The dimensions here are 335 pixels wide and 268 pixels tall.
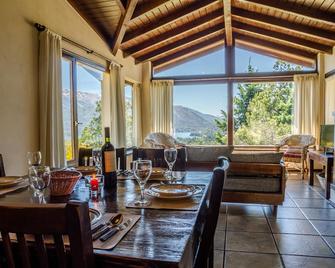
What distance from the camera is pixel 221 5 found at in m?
5.83

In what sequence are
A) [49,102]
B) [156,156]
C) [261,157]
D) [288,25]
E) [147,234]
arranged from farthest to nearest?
[288,25] → [261,157] → [49,102] → [156,156] → [147,234]

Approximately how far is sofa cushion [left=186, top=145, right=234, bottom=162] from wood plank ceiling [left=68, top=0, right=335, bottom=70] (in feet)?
7.51

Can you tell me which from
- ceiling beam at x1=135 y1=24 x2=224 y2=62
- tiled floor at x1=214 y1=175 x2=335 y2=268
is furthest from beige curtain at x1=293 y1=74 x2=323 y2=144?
tiled floor at x1=214 y1=175 x2=335 y2=268

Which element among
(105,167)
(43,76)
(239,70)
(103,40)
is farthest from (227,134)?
(105,167)

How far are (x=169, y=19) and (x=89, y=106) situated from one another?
2.25 meters

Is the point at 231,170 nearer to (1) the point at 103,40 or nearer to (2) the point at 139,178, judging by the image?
(2) the point at 139,178

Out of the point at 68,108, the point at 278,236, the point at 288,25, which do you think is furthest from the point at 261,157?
the point at 288,25

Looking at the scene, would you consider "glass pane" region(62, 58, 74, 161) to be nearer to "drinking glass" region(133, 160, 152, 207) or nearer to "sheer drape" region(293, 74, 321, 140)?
"drinking glass" region(133, 160, 152, 207)

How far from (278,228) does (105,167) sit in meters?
2.27

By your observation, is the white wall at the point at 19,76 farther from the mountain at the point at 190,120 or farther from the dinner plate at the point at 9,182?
the mountain at the point at 190,120

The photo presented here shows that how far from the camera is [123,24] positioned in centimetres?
467

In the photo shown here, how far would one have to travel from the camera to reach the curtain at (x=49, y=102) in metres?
3.34

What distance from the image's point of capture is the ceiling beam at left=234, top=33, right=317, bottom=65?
6805mm

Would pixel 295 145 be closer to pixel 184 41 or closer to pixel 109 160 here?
pixel 184 41
